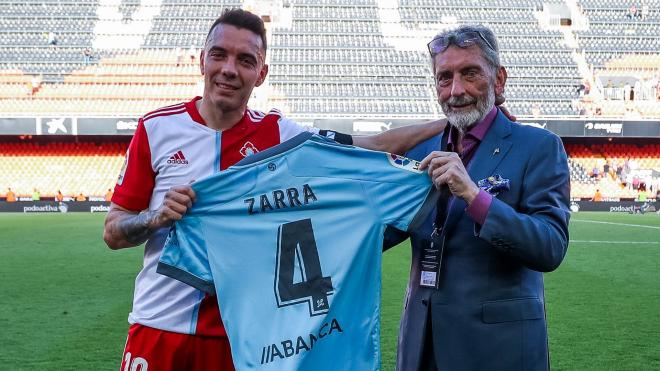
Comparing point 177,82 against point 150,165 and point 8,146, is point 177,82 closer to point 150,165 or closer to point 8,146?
point 8,146

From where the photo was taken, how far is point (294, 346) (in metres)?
2.34

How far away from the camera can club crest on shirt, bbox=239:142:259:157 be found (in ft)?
8.18

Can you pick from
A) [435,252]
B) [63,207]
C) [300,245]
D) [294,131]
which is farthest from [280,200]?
[63,207]

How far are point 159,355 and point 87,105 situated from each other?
30.0 m

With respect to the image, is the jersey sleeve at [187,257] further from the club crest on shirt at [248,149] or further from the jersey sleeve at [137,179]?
the club crest on shirt at [248,149]

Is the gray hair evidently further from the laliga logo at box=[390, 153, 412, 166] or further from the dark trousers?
the dark trousers

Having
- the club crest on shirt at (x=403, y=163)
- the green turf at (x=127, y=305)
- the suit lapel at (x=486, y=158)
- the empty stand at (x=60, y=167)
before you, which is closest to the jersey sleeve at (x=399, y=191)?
the club crest on shirt at (x=403, y=163)

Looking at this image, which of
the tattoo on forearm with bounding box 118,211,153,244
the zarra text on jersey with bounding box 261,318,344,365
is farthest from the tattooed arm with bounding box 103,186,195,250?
the zarra text on jersey with bounding box 261,318,344,365

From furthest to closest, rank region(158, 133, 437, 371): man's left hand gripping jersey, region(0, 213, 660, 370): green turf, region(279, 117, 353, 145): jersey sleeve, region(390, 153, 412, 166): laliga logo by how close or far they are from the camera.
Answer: region(0, 213, 660, 370): green turf < region(279, 117, 353, 145): jersey sleeve < region(390, 153, 412, 166): laliga logo < region(158, 133, 437, 371): man's left hand gripping jersey

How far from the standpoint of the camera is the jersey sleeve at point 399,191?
2.36m

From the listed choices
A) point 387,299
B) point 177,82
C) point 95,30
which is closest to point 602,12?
A: point 177,82

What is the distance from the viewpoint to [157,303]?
2.38 metres

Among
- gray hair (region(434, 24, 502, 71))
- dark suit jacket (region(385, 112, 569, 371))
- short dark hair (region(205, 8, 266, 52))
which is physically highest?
short dark hair (region(205, 8, 266, 52))

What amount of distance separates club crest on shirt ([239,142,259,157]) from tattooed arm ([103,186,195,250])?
250 millimetres
